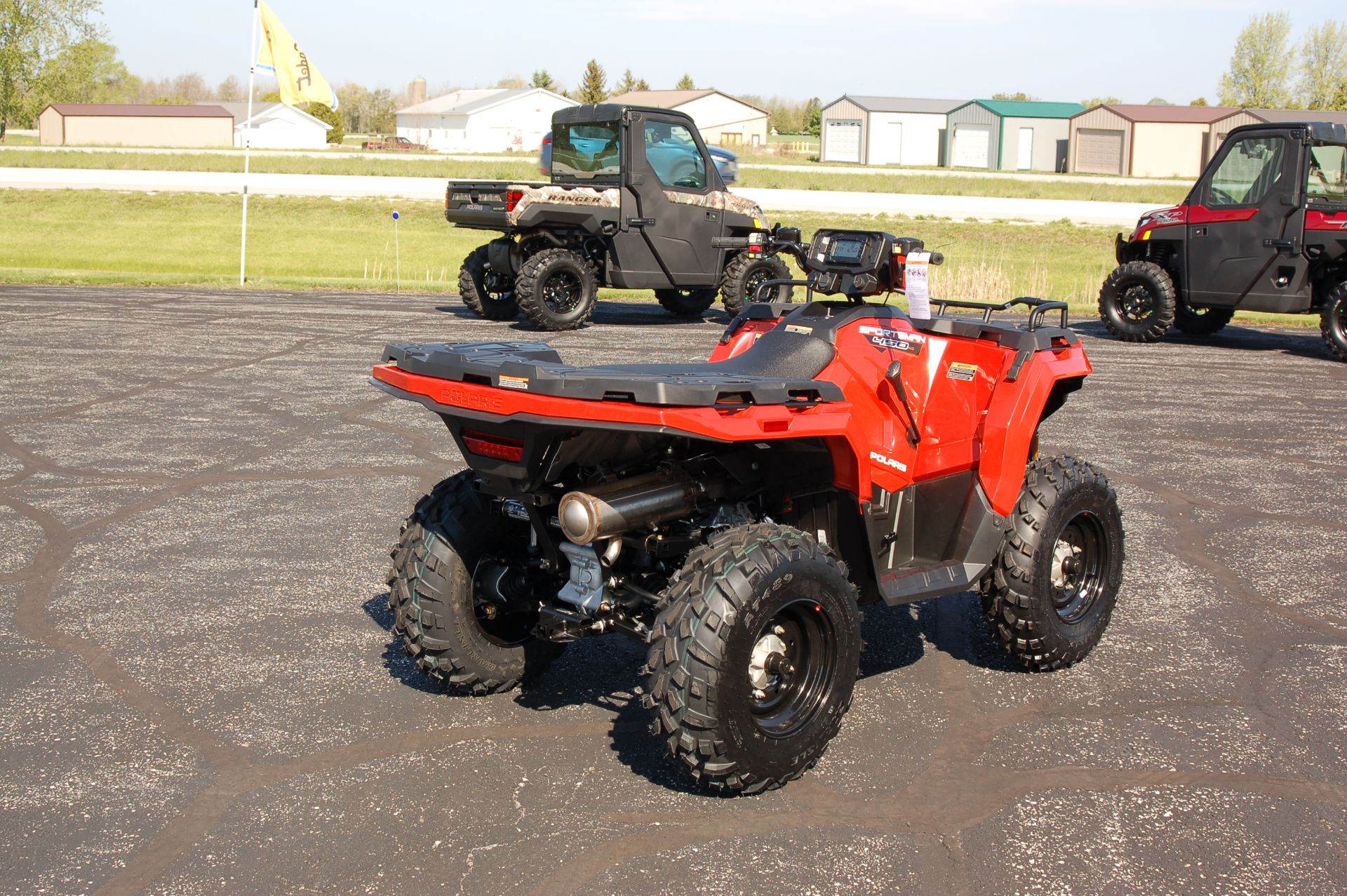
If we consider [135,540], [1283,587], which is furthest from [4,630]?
[1283,587]

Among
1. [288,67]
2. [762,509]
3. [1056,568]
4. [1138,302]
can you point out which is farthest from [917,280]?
[288,67]

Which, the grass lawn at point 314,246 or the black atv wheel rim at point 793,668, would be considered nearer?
the black atv wheel rim at point 793,668

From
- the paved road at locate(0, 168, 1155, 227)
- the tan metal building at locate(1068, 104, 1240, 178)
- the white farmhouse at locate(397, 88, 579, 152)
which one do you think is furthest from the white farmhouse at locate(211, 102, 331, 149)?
the tan metal building at locate(1068, 104, 1240, 178)

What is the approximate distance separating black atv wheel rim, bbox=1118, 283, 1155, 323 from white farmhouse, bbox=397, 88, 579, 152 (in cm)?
8616

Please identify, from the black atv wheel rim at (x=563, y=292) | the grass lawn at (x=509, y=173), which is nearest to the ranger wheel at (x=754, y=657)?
the black atv wheel rim at (x=563, y=292)

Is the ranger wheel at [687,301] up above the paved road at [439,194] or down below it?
below

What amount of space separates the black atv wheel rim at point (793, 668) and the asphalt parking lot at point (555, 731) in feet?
0.80

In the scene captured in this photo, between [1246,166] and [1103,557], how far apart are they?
11.2 meters

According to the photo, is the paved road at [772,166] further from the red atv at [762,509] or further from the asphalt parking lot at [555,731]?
the red atv at [762,509]

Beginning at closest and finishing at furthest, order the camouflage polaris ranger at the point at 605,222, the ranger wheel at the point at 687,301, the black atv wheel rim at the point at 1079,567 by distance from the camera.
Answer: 1. the black atv wheel rim at the point at 1079,567
2. the camouflage polaris ranger at the point at 605,222
3. the ranger wheel at the point at 687,301

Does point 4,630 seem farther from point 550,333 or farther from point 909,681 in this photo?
point 550,333

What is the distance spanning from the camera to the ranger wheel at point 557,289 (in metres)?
15.5

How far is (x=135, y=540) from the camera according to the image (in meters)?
6.94

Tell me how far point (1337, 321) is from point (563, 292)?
8.91 m
